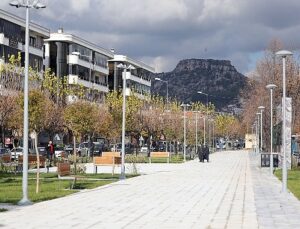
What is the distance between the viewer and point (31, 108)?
29688 mm

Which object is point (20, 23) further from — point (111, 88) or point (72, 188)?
point (72, 188)

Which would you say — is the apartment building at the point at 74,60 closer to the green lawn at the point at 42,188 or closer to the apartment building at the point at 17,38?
the apartment building at the point at 17,38

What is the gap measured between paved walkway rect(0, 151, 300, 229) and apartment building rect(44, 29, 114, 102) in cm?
6388

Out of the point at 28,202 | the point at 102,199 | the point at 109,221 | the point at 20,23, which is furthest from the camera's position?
the point at 20,23

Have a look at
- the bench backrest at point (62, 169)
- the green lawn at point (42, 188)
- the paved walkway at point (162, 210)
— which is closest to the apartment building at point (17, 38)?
the green lawn at point (42, 188)

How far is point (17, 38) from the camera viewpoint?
239ft

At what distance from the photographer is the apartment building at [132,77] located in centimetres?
11600

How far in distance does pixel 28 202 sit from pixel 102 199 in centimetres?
264

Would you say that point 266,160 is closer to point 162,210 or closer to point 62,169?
point 62,169

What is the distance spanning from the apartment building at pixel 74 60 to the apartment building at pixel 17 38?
8.27m

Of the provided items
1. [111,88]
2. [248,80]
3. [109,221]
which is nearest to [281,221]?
[109,221]

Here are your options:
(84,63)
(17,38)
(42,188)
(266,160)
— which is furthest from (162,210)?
(84,63)

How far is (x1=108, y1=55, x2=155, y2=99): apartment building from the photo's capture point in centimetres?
11600

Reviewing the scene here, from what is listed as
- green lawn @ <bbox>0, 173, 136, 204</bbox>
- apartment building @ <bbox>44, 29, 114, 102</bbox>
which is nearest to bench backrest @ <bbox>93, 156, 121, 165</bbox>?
green lawn @ <bbox>0, 173, 136, 204</bbox>
